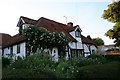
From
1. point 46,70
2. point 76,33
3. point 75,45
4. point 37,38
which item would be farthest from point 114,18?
point 46,70

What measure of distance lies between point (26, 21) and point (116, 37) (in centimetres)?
1299

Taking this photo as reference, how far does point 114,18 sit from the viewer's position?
23812 mm

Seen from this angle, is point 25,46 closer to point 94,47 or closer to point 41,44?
point 41,44

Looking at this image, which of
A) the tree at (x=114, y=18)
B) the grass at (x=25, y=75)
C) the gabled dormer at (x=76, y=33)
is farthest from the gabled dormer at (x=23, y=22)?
the grass at (x=25, y=75)

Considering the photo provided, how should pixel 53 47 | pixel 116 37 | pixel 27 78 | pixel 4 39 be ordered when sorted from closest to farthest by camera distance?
1. pixel 27 78
2. pixel 116 37
3. pixel 53 47
4. pixel 4 39

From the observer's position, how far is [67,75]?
12422 millimetres

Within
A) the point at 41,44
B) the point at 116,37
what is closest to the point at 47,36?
the point at 41,44

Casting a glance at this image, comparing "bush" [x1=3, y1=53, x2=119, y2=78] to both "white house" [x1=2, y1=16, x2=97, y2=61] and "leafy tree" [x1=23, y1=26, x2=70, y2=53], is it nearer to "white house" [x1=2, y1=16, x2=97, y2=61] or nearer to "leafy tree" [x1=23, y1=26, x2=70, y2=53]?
"leafy tree" [x1=23, y1=26, x2=70, y2=53]

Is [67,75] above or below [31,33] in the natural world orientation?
below

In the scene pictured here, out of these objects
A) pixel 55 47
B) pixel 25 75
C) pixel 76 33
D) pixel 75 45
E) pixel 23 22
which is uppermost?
pixel 23 22

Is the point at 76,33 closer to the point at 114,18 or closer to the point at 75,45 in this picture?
the point at 75,45

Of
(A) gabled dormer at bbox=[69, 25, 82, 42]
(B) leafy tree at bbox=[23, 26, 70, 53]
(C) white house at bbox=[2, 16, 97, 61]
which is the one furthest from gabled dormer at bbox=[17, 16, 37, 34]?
(A) gabled dormer at bbox=[69, 25, 82, 42]

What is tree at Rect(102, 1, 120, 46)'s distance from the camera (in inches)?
928

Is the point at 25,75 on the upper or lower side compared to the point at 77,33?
lower
